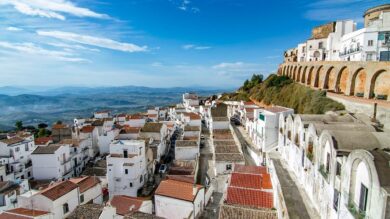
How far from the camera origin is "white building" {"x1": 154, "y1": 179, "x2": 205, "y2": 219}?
693 inches

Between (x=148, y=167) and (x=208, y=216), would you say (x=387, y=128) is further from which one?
(x=148, y=167)

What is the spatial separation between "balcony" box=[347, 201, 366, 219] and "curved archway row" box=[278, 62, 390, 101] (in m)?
18.3

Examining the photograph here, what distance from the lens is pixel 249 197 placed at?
17.3 metres

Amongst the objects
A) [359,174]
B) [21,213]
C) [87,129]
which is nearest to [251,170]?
[359,174]

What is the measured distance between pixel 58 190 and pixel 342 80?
35.2m

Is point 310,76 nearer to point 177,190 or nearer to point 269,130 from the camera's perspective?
point 269,130

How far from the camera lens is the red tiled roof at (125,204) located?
57.4ft

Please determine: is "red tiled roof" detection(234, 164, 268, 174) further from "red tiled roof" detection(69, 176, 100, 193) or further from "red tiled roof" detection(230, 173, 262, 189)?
"red tiled roof" detection(69, 176, 100, 193)

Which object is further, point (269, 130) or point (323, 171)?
point (269, 130)

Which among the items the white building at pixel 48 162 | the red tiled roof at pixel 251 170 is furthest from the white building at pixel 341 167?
the white building at pixel 48 162

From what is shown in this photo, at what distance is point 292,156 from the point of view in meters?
19.0

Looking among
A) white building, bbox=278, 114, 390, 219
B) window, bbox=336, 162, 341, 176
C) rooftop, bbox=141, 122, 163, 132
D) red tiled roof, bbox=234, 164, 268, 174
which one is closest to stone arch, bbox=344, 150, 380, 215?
white building, bbox=278, 114, 390, 219

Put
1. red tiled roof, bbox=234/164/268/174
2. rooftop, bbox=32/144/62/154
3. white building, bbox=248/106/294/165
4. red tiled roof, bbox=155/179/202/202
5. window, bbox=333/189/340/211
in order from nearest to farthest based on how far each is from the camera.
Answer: window, bbox=333/189/340/211 → red tiled roof, bbox=155/179/202/202 → red tiled roof, bbox=234/164/268/174 → white building, bbox=248/106/294/165 → rooftop, bbox=32/144/62/154

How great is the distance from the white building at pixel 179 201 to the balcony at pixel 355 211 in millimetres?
10735
